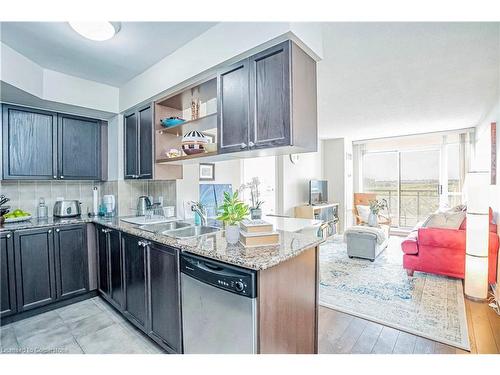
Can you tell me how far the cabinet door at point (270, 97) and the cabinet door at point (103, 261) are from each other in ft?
6.46

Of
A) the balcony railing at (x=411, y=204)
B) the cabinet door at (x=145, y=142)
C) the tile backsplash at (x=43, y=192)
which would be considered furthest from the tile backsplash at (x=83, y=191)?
the balcony railing at (x=411, y=204)

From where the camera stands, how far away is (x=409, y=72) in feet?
8.82

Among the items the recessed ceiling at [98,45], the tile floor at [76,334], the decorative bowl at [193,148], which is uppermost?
the recessed ceiling at [98,45]

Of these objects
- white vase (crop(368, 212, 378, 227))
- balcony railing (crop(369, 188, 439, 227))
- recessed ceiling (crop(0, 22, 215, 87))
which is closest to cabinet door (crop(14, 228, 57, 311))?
recessed ceiling (crop(0, 22, 215, 87))

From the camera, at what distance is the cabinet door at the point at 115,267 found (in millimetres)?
2402

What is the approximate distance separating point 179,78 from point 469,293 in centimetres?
378

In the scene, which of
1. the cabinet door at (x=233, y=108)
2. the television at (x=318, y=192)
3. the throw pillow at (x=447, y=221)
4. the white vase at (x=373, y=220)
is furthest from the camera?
the television at (x=318, y=192)

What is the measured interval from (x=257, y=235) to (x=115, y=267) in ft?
5.56

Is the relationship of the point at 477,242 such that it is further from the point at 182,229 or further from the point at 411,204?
the point at 411,204

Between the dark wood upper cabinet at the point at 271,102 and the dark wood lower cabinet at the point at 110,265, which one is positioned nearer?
the dark wood upper cabinet at the point at 271,102

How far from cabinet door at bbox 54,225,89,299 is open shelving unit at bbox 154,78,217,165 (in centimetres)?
120

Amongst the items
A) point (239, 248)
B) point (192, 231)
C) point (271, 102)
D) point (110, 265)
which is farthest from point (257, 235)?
point (110, 265)

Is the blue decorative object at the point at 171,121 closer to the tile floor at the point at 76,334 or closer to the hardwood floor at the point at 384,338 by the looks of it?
the tile floor at the point at 76,334

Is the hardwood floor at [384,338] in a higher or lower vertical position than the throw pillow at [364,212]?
lower
